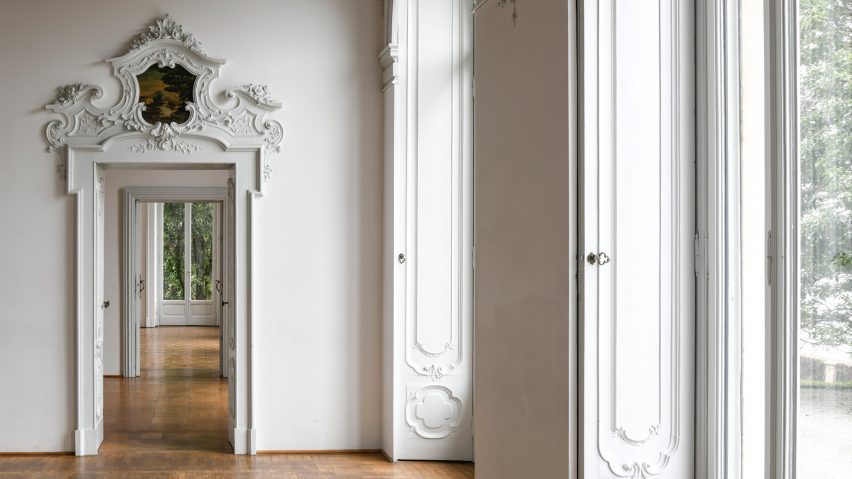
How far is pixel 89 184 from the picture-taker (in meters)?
6.88

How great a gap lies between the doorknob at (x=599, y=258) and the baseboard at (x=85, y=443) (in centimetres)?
540

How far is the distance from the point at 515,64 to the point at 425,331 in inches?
150

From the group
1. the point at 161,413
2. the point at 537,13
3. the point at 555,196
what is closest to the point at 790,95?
the point at 555,196

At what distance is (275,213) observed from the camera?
23.2 ft

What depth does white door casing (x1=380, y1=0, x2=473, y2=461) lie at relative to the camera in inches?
269

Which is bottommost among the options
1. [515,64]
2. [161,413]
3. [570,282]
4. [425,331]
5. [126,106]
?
[161,413]

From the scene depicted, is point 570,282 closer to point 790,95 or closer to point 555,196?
point 555,196

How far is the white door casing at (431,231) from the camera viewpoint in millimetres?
6832

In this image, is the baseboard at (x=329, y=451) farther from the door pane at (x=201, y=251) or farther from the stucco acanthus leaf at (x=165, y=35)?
the door pane at (x=201, y=251)

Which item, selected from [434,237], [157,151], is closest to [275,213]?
→ [157,151]

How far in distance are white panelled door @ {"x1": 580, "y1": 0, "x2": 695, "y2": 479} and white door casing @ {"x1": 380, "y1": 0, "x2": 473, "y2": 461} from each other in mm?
3881

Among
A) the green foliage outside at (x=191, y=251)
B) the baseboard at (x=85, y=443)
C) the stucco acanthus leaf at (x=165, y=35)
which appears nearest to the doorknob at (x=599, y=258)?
the stucco acanthus leaf at (x=165, y=35)

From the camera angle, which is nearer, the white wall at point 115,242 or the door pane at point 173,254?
the white wall at point 115,242

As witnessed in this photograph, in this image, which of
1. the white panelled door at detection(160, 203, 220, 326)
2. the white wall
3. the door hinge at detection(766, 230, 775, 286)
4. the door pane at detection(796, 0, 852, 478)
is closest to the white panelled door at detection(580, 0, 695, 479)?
the door hinge at detection(766, 230, 775, 286)
